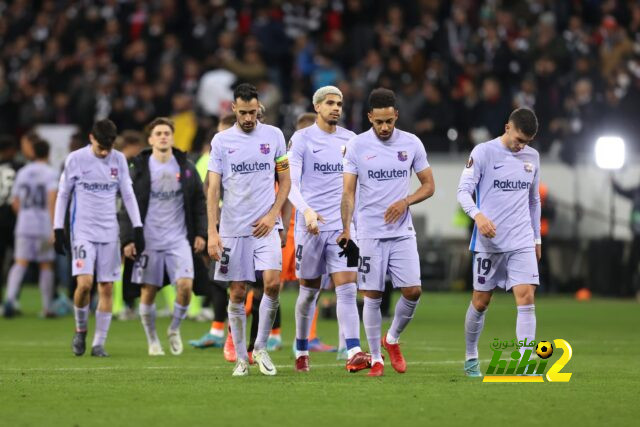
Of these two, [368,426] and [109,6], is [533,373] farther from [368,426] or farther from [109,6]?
[109,6]

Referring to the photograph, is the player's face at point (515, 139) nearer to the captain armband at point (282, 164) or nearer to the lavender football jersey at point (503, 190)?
the lavender football jersey at point (503, 190)

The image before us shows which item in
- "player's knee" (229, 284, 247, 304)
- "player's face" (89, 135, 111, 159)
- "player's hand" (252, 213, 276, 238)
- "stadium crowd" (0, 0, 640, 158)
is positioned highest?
"stadium crowd" (0, 0, 640, 158)

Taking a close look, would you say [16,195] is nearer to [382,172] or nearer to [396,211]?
[382,172]

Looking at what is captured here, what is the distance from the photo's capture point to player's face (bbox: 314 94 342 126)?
43.5 feet

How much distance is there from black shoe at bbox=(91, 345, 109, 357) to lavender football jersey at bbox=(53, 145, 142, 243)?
1.08m

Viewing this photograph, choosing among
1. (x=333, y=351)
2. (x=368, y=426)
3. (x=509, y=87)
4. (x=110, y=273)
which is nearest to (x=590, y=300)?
(x=509, y=87)

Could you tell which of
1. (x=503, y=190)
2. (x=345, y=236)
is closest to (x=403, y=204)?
(x=345, y=236)

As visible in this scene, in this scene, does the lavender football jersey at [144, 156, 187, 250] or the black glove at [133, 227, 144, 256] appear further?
the lavender football jersey at [144, 156, 187, 250]

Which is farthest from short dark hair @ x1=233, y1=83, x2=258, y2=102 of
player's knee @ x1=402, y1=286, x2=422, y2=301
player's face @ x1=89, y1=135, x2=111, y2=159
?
player's face @ x1=89, y1=135, x2=111, y2=159

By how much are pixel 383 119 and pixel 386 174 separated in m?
0.46

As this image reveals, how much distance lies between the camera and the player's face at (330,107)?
522 inches

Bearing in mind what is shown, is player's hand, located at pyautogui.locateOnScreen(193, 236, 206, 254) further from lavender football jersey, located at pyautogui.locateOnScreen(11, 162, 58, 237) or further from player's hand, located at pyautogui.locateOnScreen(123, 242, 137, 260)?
lavender football jersey, located at pyautogui.locateOnScreen(11, 162, 58, 237)

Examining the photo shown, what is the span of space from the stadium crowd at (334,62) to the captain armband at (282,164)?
13.1 metres

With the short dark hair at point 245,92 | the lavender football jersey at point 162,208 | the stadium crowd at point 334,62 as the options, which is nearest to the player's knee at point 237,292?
the short dark hair at point 245,92
